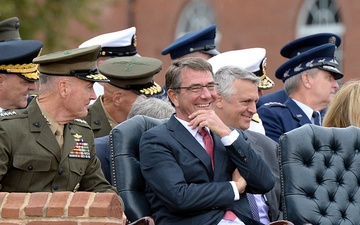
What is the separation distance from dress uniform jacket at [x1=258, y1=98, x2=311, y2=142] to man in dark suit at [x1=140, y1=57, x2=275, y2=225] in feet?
6.63

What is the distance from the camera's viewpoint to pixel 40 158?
22.7ft

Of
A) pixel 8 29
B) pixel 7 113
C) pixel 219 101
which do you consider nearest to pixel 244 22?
pixel 8 29

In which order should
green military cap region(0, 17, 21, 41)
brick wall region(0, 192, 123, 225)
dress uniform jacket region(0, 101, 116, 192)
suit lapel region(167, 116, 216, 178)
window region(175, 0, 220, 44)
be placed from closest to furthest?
brick wall region(0, 192, 123, 225)
dress uniform jacket region(0, 101, 116, 192)
suit lapel region(167, 116, 216, 178)
green military cap region(0, 17, 21, 41)
window region(175, 0, 220, 44)

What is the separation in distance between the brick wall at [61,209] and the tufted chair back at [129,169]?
1.08 metres

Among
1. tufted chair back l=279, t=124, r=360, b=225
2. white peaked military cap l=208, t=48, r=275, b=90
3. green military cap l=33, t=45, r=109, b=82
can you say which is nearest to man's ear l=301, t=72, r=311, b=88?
white peaked military cap l=208, t=48, r=275, b=90

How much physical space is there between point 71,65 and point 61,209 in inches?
51.7

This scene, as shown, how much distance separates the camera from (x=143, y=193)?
7.43 metres

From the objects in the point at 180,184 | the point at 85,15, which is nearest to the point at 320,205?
the point at 180,184

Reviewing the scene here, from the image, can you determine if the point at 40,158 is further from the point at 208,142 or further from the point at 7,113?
the point at 208,142

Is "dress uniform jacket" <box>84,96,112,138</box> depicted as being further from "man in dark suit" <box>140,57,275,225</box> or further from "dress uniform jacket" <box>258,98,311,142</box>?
"man in dark suit" <box>140,57,275,225</box>

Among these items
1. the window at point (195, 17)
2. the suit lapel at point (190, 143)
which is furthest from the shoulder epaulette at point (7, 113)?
Result: the window at point (195, 17)

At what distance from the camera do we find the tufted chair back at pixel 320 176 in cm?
722

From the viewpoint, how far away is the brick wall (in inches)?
240

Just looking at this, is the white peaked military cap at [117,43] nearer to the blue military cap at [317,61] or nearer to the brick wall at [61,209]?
the blue military cap at [317,61]
